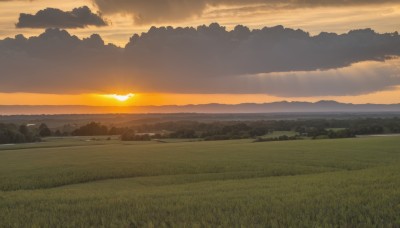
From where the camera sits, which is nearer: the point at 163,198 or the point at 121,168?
the point at 163,198

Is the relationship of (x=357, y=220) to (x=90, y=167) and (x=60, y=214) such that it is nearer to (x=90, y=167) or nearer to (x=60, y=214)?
(x=60, y=214)

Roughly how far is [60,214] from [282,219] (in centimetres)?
713

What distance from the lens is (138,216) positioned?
44.7 feet

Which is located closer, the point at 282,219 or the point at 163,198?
the point at 282,219

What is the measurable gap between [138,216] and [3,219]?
4576 millimetres

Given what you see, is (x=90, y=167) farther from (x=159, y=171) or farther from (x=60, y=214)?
(x=60, y=214)

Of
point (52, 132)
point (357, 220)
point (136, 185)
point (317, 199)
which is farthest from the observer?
point (52, 132)

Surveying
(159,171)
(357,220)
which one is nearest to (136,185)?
(159,171)

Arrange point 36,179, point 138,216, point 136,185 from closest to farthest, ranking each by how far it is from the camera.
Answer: point 138,216
point 136,185
point 36,179

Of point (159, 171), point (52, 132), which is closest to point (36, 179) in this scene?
point (159, 171)

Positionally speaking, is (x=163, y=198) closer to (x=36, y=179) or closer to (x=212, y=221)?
(x=212, y=221)

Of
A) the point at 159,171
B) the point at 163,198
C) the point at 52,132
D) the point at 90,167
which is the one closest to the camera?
the point at 163,198

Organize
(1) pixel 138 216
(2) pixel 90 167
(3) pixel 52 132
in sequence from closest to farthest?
(1) pixel 138 216
(2) pixel 90 167
(3) pixel 52 132

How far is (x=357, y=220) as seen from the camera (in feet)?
40.6
